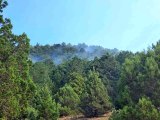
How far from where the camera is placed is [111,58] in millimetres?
50625

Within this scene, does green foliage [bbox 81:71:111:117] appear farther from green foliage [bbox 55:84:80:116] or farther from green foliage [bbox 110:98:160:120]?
green foliage [bbox 110:98:160:120]

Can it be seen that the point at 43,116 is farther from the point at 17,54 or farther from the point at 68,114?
the point at 68,114

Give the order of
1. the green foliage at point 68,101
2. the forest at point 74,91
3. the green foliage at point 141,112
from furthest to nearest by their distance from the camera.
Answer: the green foliage at point 68,101 < the forest at point 74,91 < the green foliage at point 141,112

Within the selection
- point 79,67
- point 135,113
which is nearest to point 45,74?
point 79,67

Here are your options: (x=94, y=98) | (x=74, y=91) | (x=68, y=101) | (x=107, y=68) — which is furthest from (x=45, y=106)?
(x=107, y=68)

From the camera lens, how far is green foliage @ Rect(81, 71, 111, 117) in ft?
106

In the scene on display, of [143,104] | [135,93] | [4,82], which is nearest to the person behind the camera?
[143,104]

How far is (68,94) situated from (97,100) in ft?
18.0

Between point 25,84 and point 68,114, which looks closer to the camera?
point 25,84

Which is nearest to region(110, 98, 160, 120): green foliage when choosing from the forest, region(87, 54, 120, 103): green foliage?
the forest

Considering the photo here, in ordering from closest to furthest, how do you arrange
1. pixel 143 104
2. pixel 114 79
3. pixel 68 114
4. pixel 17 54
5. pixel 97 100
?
1. pixel 143 104
2. pixel 17 54
3. pixel 97 100
4. pixel 68 114
5. pixel 114 79

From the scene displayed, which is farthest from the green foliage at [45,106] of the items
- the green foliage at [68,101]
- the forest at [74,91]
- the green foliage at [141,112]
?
the green foliage at [141,112]

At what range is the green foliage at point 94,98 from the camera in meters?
32.4

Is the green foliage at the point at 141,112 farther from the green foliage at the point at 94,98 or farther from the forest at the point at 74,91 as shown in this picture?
the green foliage at the point at 94,98
